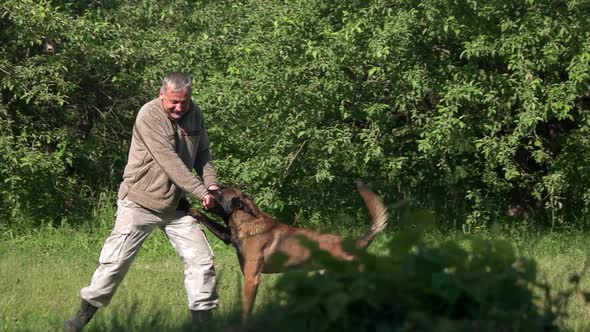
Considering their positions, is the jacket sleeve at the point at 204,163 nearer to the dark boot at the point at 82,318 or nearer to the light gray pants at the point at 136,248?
the light gray pants at the point at 136,248

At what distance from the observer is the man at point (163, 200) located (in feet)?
22.9

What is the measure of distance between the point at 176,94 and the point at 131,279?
337 cm

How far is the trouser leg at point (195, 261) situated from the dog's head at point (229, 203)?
24 centimetres

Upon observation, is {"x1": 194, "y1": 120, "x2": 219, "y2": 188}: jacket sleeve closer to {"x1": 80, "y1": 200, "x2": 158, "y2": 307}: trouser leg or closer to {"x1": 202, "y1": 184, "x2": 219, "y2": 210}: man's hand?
{"x1": 202, "y1": 184, "x2": 219, "y2": 210}: man's hand

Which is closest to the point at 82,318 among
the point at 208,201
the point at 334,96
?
the point at 208,201

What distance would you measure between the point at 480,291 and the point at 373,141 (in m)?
9.57

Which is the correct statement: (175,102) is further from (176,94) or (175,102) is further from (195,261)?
(195,261)

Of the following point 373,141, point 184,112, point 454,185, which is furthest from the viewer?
point 454,185

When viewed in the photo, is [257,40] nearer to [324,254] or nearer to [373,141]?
[373,141]

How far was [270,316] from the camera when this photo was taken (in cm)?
367

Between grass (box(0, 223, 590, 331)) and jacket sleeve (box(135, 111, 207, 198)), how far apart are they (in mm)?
804

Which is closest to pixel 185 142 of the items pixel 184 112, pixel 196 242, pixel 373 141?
pixel 184 112

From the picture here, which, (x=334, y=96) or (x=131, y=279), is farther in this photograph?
(x=334, y=96)

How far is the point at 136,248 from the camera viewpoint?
723 cm
